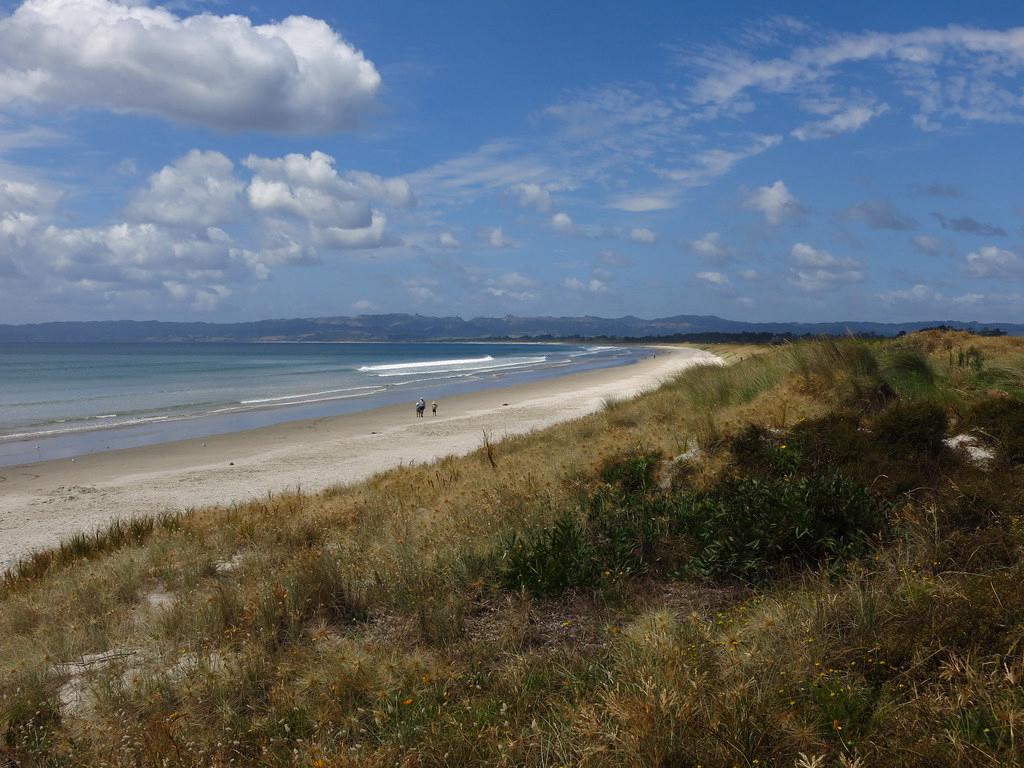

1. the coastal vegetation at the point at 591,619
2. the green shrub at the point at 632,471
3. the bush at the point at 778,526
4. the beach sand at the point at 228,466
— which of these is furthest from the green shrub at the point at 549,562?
the beach sand at the point at 228,466

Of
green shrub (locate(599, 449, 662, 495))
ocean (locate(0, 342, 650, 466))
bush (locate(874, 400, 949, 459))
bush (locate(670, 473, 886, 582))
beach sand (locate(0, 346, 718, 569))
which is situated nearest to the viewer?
bush (locate(670, 473, 886, 582))

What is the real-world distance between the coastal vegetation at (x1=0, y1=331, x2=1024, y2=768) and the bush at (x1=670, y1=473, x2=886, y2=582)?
21 mm

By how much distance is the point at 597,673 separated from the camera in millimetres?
3926

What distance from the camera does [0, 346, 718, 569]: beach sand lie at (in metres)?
12.8

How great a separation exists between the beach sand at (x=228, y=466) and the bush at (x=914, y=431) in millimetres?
8501

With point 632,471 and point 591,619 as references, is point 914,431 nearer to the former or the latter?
point 632,471

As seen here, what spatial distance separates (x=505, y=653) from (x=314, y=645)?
1.44 meters

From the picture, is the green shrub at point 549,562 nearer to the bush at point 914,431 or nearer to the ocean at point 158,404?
the bush at point 914,431

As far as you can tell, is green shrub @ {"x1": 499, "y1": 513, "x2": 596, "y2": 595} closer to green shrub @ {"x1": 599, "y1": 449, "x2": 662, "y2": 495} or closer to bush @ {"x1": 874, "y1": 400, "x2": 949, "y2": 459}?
green shrub @ {"x1": 599, "y1": 449, "x2": 662, "y2": 495}

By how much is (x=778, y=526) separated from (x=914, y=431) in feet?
8.26

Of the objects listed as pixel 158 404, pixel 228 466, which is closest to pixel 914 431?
pixel 228 466

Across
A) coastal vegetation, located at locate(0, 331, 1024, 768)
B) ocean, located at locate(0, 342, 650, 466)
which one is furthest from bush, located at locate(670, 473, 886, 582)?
ocean, located at locate(0, 342, 650, 466)

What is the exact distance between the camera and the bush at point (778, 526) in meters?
5.25

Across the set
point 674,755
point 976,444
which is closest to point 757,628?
point 674,755
